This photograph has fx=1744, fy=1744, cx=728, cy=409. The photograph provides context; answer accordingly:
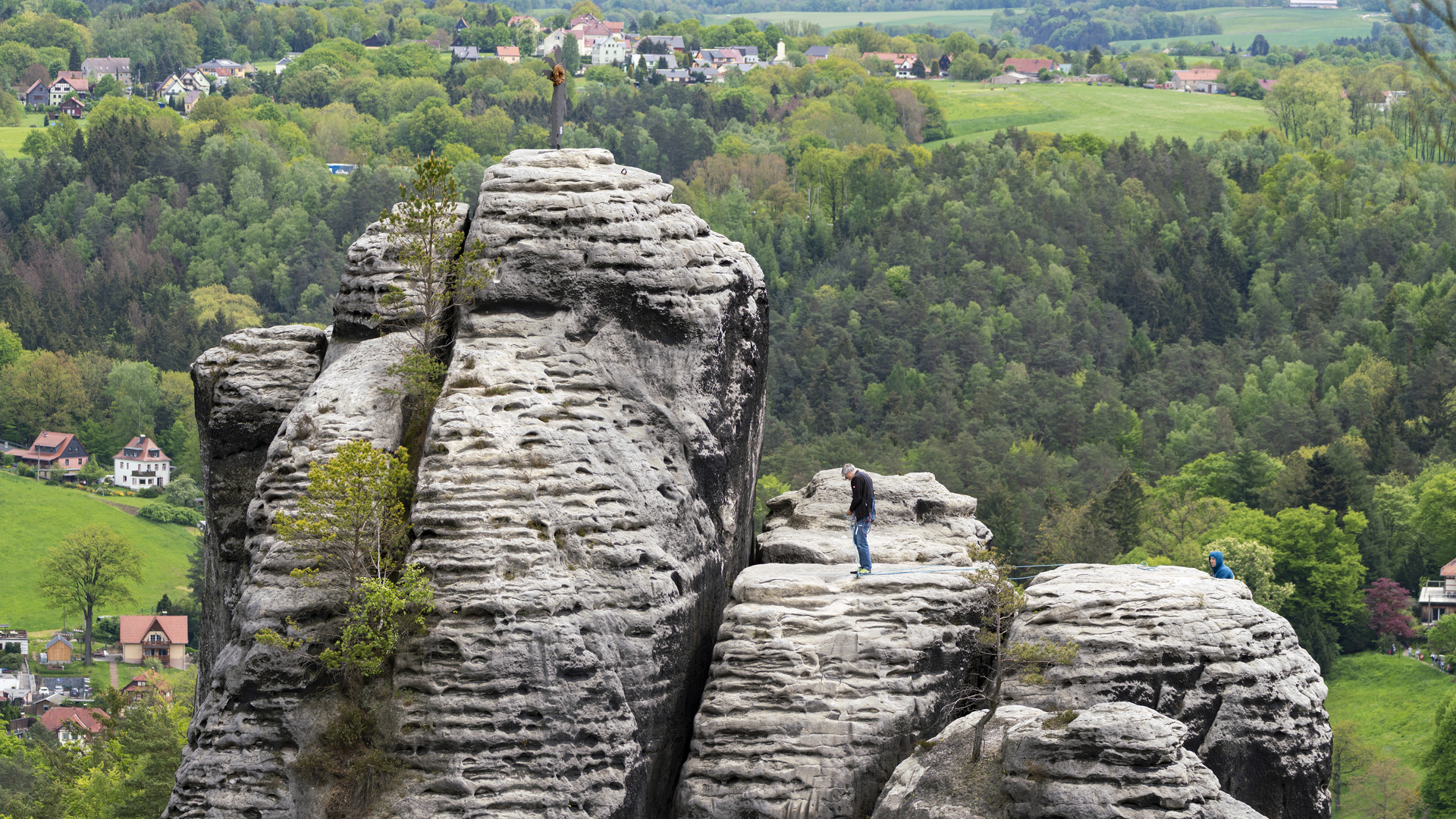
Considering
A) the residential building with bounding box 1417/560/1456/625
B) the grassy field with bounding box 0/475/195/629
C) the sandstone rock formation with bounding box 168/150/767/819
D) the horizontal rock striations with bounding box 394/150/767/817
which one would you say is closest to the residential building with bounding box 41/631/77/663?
the grassy field with bounding box 0/475/195/629

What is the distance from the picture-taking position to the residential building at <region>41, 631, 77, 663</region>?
528ft

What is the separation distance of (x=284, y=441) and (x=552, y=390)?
17.0ft

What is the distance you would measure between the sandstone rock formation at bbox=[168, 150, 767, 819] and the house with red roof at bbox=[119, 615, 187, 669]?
133 m

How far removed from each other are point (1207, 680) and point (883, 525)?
854cm

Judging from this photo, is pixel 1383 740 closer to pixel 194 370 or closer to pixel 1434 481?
pixel 1434 481

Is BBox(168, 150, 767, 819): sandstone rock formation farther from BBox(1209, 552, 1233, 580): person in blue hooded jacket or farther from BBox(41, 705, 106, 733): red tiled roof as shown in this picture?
BBox(41, 705, 106, 733): red tiled roof

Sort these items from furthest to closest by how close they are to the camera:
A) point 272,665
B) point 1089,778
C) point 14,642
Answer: point 14,642 < point 272,665 < point 1089,778

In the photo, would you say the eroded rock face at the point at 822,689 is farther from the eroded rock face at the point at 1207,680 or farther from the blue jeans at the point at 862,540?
the eroded rock face at the point at 1207,680

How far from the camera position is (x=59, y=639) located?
162 m

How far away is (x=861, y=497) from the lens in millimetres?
34844

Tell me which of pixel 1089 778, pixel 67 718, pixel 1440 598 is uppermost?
pixel 1089 778

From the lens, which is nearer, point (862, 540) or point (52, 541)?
point (862, 540)

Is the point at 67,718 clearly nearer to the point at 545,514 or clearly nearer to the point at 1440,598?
the point at 1440,598

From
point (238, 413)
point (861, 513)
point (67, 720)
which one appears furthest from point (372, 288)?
point (67, 720)
